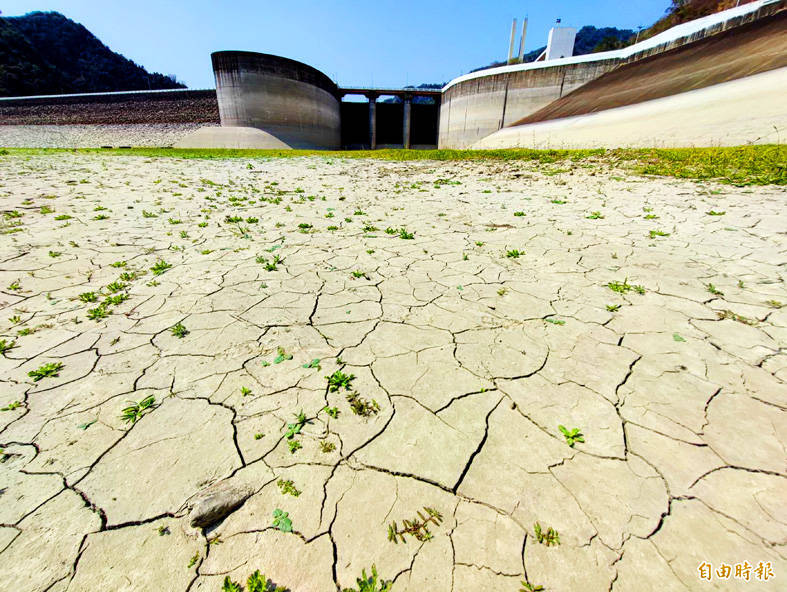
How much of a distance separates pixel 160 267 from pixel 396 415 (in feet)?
10.5

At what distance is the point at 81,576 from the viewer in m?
1.14

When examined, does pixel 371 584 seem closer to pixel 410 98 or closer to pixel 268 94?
pixel 268 94

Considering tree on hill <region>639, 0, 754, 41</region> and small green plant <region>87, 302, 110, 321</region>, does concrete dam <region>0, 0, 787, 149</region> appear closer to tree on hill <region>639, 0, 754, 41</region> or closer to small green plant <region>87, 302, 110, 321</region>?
tree on hill <region>639, 0, 754, 41</region>

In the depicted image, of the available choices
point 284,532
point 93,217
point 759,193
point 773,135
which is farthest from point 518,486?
point 773,135

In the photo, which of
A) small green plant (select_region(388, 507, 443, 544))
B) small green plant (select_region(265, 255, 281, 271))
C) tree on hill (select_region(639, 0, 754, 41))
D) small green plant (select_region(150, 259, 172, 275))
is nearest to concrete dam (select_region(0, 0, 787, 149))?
tree on hill (select_region(639, 0, 754, 41))

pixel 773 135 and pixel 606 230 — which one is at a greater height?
pixel 773 135

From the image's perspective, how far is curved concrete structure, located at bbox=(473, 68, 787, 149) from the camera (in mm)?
8773

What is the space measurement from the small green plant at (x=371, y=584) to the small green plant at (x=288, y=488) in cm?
42

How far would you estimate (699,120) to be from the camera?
401 inches

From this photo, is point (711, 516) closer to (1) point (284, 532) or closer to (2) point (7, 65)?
(1) point (284, 532)

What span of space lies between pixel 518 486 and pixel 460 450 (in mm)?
290

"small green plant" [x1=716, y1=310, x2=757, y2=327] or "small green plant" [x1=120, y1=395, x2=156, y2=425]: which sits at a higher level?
"small green plant" [x1=716, y1=310, x2=757, y2=327]

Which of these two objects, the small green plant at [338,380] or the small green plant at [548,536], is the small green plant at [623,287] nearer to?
the small green plant at [548,536]

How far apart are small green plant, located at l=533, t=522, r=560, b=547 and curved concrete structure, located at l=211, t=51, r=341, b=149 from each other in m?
29.2
